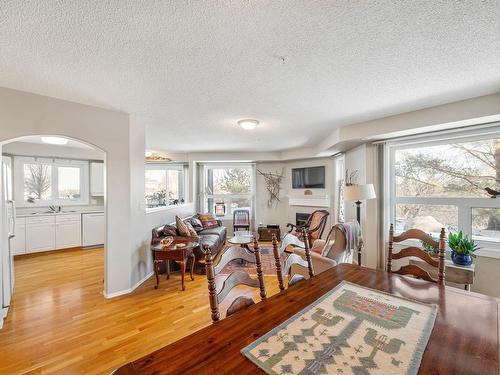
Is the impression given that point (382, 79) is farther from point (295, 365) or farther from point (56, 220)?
point (56, 220)

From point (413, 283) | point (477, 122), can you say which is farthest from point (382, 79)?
point (413, 283)

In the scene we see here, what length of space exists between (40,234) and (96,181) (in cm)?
156

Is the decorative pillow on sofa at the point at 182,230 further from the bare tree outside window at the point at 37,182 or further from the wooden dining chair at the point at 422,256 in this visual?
the bare tree outside window at the point at 37,182

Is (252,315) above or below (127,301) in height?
above

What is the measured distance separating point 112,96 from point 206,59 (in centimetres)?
137

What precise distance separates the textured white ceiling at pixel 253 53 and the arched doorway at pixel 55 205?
2.66m

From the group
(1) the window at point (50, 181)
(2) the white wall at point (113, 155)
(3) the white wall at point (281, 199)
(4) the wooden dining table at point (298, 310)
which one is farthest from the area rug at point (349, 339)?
(1) the window at point (50, 181)

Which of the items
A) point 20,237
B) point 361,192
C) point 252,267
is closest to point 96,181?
point 20,237

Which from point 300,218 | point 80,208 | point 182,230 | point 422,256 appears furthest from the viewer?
point 300,218

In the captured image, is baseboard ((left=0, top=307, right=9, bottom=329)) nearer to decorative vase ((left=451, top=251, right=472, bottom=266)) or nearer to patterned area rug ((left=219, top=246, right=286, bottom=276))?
patterned area rug ((left=219, top=246, right=286, bottom=276))

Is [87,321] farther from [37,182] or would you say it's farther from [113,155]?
[37,182]

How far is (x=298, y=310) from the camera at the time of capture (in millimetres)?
1127

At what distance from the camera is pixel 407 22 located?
1.39 meters

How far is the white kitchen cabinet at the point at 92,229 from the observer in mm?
5102
